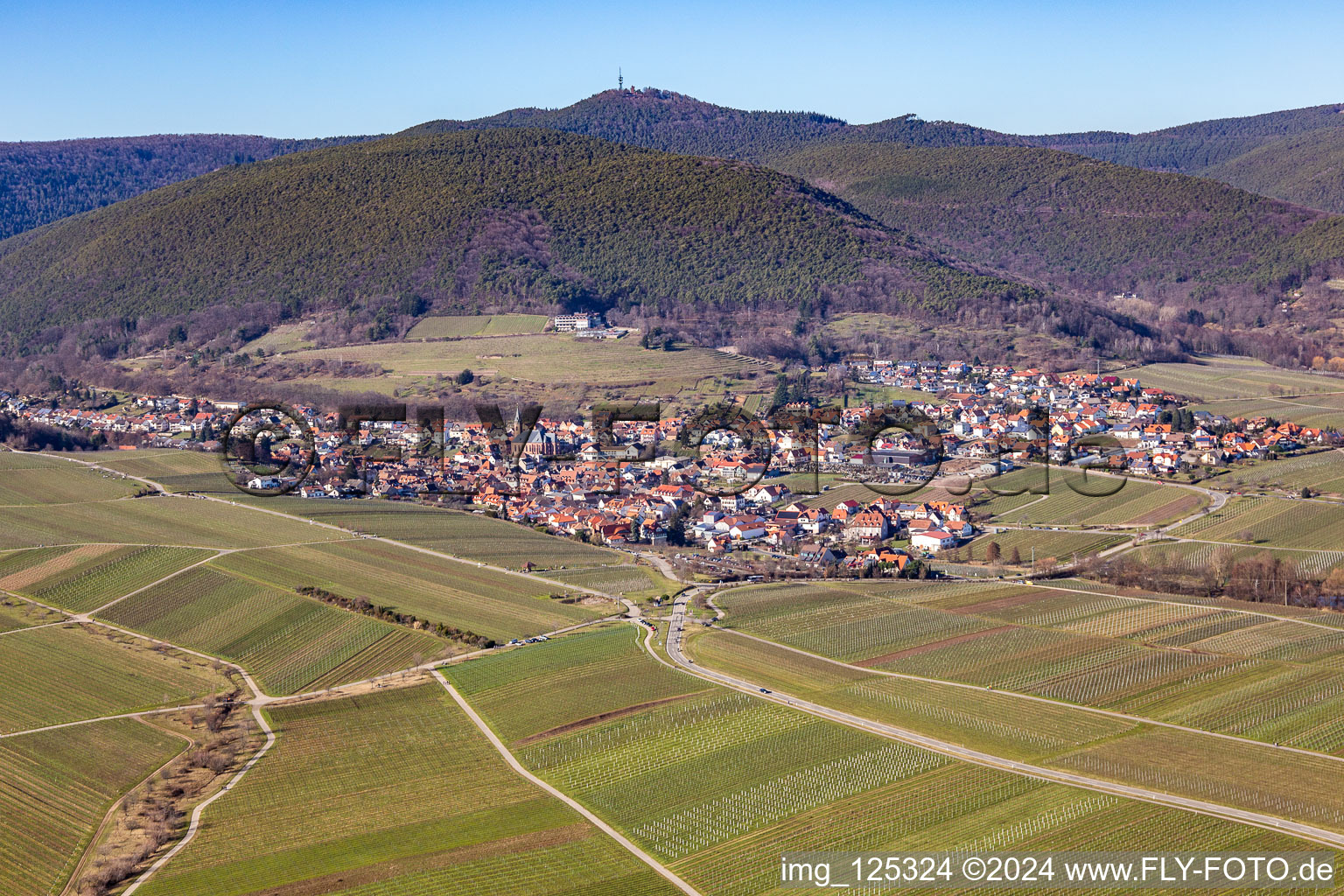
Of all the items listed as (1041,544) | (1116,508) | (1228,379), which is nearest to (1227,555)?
(1041,544)

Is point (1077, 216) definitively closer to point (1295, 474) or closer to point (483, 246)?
point (483, 246)

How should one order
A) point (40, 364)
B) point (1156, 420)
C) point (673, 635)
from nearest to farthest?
point (673, 635)
point (1156, 420)
point (40, 364)

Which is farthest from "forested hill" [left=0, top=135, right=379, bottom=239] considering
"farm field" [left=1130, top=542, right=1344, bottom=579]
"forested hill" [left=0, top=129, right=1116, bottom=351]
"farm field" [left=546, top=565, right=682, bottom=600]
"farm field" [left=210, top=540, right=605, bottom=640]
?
"farm field" [left=1130, top=542, right=1344, bottom=579]

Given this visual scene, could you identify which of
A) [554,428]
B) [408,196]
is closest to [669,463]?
[554,428]

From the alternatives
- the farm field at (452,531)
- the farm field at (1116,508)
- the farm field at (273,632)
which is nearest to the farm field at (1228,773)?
the farm field at (273,632)

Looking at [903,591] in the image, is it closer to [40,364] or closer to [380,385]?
[380,385]

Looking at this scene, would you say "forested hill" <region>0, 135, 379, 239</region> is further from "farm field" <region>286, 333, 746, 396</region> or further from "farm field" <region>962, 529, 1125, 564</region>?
"farm field" <region>962, 529, 1125, 564</region>

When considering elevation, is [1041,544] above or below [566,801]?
above
